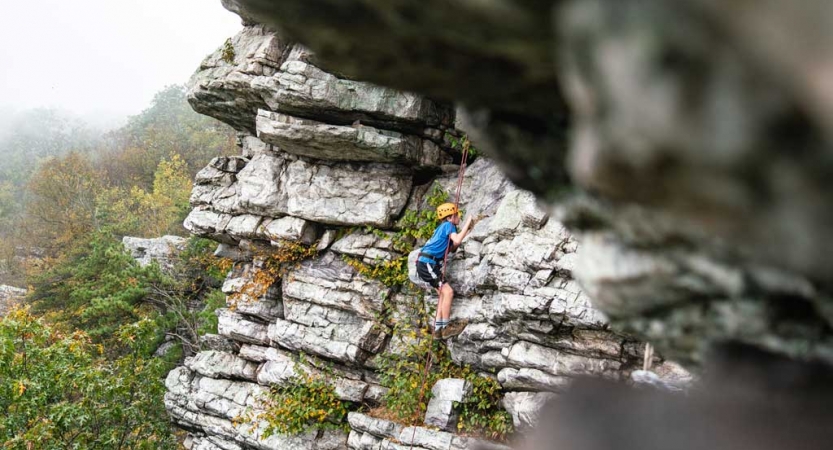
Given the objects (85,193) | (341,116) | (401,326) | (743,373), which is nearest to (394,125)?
(341,116)

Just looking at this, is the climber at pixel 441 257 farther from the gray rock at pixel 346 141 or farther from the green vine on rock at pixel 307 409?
the green vine on rock at pixel 307 409

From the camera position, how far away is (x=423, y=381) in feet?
32.4

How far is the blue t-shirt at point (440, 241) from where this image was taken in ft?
31.0

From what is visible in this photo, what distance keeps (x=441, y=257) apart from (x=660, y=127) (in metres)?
8.52

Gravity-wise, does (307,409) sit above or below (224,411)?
above

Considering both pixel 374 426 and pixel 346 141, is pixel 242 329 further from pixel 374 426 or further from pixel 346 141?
pixel 346 141

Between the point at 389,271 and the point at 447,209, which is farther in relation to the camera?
the point at 389,271

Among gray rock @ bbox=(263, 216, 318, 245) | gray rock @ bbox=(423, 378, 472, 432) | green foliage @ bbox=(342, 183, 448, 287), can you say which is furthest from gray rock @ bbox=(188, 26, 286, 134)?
gray rock @ bbox=(423, 378, 472, 432)

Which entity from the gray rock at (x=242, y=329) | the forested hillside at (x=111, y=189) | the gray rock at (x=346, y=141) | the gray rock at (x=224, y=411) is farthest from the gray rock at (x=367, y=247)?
the forested hillside at (x=111, y=189)

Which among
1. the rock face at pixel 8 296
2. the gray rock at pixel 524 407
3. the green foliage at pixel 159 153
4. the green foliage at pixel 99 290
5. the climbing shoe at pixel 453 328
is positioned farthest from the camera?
the green foliage at pixel 159 153

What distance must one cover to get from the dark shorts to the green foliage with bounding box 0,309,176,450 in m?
8.49

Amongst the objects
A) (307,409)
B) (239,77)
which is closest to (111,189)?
(239,77)

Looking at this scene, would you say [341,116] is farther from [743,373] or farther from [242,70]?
[743,373]

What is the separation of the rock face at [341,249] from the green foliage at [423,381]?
0.26 m
